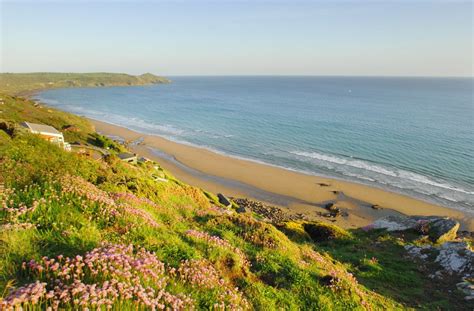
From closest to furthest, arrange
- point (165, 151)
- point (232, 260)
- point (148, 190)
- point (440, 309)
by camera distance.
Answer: point (232, 260) → point (440, 309) → point (148, 190) → point (165, 151)

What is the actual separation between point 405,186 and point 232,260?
48.4 meters

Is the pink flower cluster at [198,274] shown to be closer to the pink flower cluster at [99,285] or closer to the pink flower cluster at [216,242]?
the pink flower cluster at [99,285]

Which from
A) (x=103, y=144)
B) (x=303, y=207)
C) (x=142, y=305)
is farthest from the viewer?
(x=103, y=144)

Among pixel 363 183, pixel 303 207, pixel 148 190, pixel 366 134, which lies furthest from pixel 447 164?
pixel 148 190

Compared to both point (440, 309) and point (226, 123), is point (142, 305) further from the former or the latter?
point (226, 123)

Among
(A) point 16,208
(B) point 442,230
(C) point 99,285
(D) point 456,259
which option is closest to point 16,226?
(A) point 16,208

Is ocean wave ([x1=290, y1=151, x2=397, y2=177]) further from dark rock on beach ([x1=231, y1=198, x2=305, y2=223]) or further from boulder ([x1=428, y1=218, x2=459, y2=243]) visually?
boulder ([x1=428, y1=218, x2=459, y2=243])

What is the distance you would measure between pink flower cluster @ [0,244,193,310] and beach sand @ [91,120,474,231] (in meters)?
36.1

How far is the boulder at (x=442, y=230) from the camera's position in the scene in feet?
71.9

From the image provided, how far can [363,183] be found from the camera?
50.4 meters

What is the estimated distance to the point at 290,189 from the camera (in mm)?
48406

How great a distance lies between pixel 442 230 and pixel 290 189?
26810 millimetres

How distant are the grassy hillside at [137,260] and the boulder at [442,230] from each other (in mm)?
7627

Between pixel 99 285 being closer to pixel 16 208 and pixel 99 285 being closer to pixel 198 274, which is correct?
pixel 198 274
